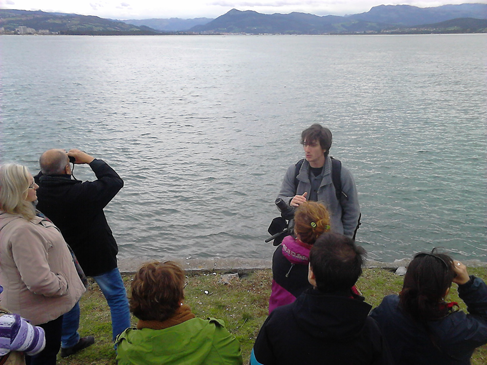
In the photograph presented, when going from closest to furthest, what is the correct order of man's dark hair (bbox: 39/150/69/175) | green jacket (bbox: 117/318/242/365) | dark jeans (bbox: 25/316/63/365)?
green jacket (bbox: 117/318/242/365)
dark jeans (bbox: 25/316/63/365)
man's dark hair (bbox: 39/150/69/175)

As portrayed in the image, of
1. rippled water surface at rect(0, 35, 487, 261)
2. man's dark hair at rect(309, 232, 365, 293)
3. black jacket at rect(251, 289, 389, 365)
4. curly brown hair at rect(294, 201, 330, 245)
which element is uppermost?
man's dark hair at rect(309, 232, 365, 293)

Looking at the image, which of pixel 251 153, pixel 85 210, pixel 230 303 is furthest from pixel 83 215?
pixel 251 153

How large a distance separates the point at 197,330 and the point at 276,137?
724 inches

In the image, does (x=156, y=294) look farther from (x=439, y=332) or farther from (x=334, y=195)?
(x=334, y=195)

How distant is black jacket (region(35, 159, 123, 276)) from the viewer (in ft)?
12.2

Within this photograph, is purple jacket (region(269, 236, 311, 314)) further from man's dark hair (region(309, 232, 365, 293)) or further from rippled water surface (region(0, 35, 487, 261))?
rippled water surface (region(0, 35, 487, 261))

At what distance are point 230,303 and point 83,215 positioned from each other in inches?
95.5

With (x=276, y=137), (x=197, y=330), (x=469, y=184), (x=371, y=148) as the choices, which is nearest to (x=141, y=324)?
(x=197, y=330)

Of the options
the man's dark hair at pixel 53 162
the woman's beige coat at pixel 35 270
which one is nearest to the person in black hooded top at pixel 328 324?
the woman's beige coat at pixel 35 270

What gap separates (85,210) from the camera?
385 centimetres

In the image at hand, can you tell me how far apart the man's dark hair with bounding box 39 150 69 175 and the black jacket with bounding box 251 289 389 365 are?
2489mm

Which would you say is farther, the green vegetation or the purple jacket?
the green vegetation

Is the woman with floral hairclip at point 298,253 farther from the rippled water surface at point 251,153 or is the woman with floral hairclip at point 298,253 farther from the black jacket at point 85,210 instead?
the rippled water surface at point 251,153

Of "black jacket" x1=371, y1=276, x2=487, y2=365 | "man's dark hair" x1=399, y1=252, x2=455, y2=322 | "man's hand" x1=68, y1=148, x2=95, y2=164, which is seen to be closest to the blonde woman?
"man's hand" x1=68, y1=148, x2=95, y2=164
